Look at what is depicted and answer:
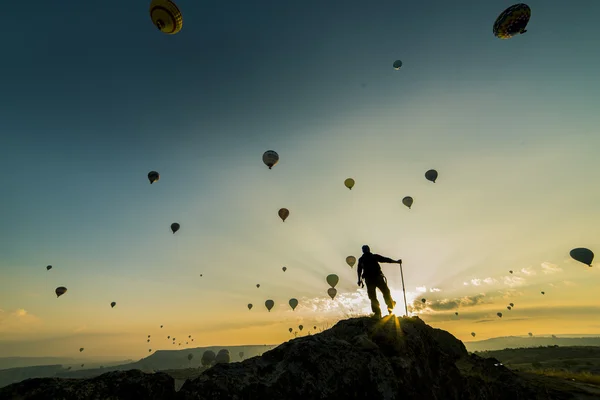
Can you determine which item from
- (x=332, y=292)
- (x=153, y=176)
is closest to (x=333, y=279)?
(x=332, y=292)

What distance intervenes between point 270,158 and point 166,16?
16.6m

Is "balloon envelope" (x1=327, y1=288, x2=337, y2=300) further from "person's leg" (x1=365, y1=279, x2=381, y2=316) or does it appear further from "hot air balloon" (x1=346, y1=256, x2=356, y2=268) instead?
"person's leg" (x1=365, y1=279, x2=381, y2=316)

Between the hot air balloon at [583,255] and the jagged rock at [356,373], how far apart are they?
3211 centimetres

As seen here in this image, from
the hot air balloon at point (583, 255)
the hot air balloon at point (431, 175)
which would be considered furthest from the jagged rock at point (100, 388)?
the hot air balloon at point (583, 255)

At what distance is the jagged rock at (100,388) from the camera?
3938 mm

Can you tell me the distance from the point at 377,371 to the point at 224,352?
5438 inches

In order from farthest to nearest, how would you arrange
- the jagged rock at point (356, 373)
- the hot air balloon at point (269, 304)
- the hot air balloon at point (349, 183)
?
the hot air balloon at point (269, 304), the hot air balloon at point (349, 183), the jagged rock at point (356, 373)

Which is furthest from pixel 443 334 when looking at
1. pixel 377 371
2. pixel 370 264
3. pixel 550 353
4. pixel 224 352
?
pixel 224 352

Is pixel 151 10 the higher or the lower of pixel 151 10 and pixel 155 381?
the higher

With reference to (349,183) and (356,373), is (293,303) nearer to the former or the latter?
(349,183)

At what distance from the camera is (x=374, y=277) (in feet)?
38.3

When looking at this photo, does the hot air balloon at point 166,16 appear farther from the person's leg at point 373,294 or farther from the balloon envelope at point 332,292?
the balloon envelope at point 332,292

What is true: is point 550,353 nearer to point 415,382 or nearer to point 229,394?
point 415,382

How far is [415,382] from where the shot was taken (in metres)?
7.45
